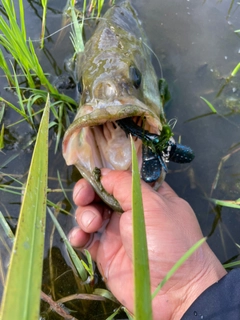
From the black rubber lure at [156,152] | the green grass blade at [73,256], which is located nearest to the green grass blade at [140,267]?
the black rubber lure at [156,152]

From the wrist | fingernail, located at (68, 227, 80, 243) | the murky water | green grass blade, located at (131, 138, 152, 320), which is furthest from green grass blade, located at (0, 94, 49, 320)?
the murky water

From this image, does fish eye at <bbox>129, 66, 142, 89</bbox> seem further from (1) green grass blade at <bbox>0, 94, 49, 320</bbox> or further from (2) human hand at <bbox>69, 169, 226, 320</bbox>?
(1) green grass blade at <bbox>0, 94, 49, 320</bbox>

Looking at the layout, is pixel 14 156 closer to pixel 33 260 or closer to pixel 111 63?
pixel 111 63

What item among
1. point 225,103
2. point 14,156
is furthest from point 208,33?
point 14,156

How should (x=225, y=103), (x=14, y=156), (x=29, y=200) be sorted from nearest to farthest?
(x=29, y=200), (x=14, y=156), (x=225, y=103)

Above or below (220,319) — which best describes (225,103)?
above

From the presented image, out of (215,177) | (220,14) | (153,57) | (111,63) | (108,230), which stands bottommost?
(108,230)

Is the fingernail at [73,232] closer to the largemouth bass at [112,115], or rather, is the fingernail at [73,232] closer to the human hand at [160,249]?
the human hand at [160,249]

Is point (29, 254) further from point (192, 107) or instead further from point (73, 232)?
point (192, 107)
